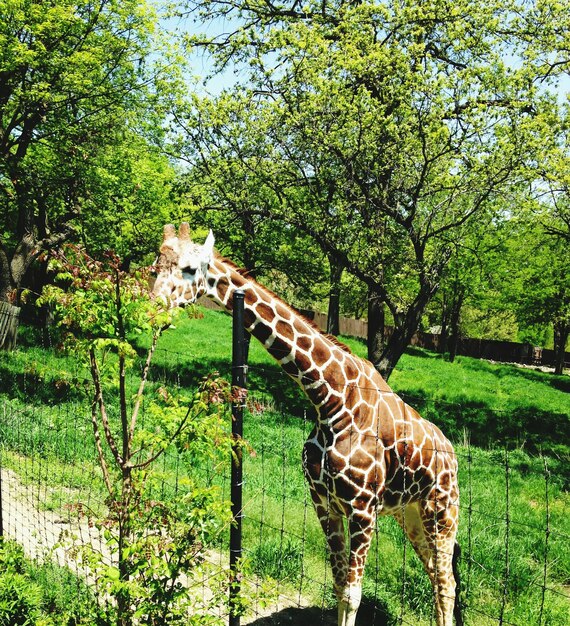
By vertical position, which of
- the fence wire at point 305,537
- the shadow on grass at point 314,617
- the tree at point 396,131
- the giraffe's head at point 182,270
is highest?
the tree at point 396,131

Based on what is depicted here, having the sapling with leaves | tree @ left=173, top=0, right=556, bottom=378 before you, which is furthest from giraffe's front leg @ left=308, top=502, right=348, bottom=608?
tree @ left=173, top=0, right=556, bottom=378

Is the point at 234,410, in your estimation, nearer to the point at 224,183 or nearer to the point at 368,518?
the point at 368,518

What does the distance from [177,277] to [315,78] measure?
33.2 ft

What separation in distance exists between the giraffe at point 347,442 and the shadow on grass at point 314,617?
2.98 feet

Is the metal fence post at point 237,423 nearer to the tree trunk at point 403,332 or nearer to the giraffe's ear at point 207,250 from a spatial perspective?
the giraffe's ear at point 207,250

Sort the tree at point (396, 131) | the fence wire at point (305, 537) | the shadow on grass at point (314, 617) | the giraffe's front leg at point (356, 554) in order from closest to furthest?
the giraffe's front leg at point (356, 554), the fence wire at point (305, 537), the shadow on grass at point (314, 617), the tree at point (396, 131)

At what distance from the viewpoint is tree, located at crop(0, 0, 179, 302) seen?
13.8 m

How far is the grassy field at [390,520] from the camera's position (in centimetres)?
527

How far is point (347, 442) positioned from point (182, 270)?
168cm

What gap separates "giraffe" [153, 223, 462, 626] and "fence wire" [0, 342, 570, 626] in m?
0.23

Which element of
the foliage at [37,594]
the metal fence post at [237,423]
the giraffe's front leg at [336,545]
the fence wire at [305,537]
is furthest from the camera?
the fence wire at [305,537]

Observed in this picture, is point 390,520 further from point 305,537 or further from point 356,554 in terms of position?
point 356,554

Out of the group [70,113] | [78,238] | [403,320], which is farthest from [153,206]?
[403,320]

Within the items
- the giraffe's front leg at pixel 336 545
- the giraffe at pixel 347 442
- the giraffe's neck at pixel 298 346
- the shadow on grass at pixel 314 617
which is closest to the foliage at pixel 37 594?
the shadow on grass at pixel 314 617
